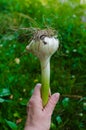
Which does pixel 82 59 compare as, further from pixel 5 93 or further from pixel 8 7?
pixel 8 7

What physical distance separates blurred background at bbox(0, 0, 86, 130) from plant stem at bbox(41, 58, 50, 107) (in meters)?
0.65

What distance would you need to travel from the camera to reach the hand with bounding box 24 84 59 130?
55.7 inches

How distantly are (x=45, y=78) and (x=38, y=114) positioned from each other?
0.44 ft

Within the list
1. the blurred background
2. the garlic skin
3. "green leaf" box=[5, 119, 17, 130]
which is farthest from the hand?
"green leaf" box=[5, 119, 17, 130]

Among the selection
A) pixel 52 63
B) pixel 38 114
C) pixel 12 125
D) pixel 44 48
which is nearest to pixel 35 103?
pixel 38 114

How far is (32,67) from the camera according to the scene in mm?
3762

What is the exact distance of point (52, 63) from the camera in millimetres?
3855

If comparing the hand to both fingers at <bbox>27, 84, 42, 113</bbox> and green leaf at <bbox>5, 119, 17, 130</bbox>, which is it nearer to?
fingers at <bbox>27, 84, 42, 113</bbox>

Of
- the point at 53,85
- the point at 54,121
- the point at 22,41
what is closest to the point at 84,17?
the point at 22,41

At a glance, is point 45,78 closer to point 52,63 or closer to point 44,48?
point 44,48

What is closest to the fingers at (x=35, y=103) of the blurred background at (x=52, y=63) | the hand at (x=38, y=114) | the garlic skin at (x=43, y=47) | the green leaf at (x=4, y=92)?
the hand at (x=38, y=114)

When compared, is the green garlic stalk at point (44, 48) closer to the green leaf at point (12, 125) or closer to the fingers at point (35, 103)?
the fingers at point (35, 103)

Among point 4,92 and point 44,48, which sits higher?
point 44,48

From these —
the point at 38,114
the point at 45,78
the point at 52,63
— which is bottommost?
the point at 52,63
